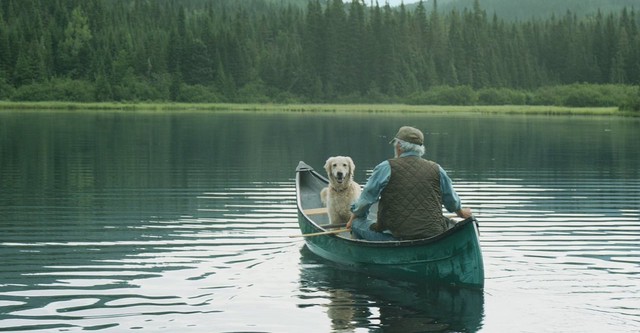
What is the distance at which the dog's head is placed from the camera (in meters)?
18.2

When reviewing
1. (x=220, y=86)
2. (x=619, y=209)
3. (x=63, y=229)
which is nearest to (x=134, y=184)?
(x=63, y=229)

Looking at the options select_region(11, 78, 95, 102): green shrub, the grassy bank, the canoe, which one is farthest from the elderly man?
select_region(11, 78, 95, 102): green shrub

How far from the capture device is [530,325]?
530 inches

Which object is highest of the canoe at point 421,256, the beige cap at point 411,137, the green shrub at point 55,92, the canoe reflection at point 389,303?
the green shrub at point 55,92

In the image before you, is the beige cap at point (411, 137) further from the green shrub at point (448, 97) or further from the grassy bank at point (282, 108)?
the green shrub at point (448, 97)

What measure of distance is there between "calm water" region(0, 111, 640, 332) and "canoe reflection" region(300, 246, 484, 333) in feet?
0.12

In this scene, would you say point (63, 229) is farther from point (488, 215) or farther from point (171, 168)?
point (171, 168)

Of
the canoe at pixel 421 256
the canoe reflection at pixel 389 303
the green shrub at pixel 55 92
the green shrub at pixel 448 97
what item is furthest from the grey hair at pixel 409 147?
the green shrub at pixel 448 97

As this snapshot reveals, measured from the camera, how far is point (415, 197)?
15.8 m

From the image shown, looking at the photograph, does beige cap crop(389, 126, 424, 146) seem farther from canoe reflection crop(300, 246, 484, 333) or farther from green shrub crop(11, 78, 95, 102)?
green shrub crop(11, 78, 95, 102)

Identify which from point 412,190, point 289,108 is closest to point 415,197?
point 412,190

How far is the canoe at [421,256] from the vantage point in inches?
589

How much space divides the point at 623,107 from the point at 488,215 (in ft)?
351

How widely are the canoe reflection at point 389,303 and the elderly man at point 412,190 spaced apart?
1.03 meters
